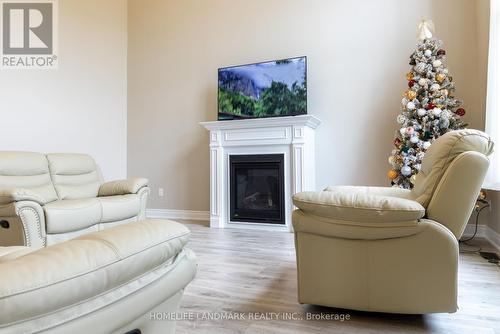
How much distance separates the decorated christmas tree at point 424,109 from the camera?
3.25m

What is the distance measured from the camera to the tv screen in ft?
13.6

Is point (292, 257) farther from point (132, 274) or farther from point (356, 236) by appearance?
point (132, 274)

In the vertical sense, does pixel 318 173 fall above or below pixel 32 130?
below

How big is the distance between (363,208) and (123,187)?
9.08 feet

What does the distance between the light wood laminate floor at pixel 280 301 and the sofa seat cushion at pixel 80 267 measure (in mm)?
886

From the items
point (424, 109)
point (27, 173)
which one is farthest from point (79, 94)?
point (424, 109)

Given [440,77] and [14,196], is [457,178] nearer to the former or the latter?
[440,77]

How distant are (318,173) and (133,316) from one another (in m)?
3.65

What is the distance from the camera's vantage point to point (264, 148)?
4199mm

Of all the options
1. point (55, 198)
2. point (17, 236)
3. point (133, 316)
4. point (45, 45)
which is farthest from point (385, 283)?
point (45, 45)

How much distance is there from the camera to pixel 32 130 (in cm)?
428

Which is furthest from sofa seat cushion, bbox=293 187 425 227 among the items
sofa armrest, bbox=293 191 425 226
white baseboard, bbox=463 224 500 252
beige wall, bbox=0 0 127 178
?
beige wall, bbox=0 0 127 178

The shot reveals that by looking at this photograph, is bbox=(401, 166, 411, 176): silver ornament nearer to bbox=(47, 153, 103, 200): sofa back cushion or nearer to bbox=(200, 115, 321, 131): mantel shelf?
bbox=(200, 115, 321, 131): mantel shelf

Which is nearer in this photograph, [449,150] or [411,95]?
[449,150]
